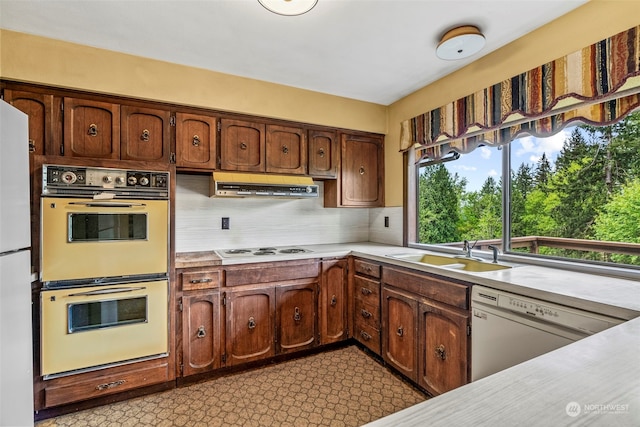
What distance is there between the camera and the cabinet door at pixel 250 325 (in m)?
2.44

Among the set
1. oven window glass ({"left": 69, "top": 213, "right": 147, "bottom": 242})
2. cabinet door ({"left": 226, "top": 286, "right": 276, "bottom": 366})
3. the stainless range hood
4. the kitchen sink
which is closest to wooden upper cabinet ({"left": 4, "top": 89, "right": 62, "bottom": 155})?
oven window glass ({"left": 69, "top": 213, "right": 147, "bottom": 242})

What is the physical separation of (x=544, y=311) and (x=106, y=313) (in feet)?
8.54

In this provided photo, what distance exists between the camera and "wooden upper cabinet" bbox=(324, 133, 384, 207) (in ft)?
10.6

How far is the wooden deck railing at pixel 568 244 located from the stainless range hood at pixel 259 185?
161 cm

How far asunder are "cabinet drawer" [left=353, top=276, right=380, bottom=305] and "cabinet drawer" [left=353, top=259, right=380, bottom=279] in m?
0.06

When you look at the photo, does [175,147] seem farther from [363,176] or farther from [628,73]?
[628,73]

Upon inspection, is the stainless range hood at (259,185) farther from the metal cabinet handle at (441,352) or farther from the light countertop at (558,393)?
the light countertop at (558,393)

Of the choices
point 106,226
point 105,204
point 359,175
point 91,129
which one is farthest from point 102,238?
point 359,175

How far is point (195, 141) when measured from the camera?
2.56 m

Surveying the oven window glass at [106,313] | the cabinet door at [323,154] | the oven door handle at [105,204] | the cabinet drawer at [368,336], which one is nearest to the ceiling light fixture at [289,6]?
the cabinet door at [323,154]

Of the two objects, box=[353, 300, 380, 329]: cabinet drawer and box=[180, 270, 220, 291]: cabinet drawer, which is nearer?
box=[180, 270, 220, 291]: cabinet drawer

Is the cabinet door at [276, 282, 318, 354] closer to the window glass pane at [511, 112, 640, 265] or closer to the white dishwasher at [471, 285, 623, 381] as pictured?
the white dishwasher at [471, 285, 623, 381]

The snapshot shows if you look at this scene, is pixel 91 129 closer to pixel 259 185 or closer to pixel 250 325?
pixel 259 185

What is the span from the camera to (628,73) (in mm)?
1578
